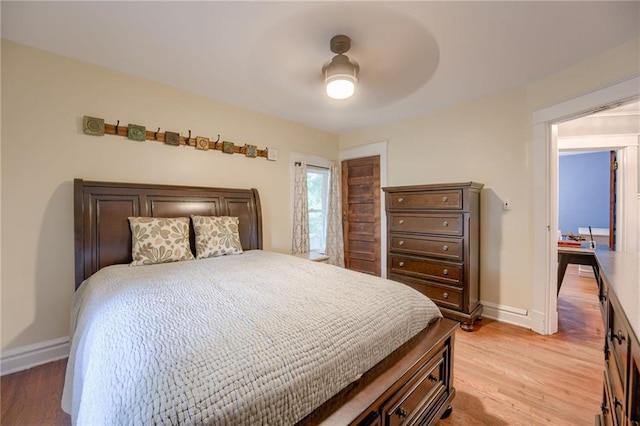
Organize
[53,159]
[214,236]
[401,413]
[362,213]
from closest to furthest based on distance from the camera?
[401,413]
[53,159]
[214,236]
[362,213]

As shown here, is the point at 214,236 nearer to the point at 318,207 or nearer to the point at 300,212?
the point at 300,212

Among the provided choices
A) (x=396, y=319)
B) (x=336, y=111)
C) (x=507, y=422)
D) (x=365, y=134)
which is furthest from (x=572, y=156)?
(x=396, y=319)

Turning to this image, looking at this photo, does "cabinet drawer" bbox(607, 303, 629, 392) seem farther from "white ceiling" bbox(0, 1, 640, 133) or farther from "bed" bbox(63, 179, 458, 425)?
"white ceiling" bbox(0, 1, 640, 133)

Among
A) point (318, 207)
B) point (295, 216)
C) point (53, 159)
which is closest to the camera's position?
point (53, 159)

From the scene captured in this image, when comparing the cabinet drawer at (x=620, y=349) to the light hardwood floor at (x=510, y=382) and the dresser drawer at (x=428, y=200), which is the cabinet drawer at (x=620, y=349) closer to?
the light hardwood floor at (x=510, y=382)

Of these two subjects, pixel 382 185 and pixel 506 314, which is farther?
pixel 382 185

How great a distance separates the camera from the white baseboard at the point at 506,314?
2.54 metres

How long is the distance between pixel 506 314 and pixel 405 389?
2.20 meters

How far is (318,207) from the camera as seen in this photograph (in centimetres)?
404

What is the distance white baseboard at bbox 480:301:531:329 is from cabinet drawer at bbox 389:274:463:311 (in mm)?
525

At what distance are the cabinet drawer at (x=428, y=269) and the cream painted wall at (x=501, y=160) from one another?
1.75 feet

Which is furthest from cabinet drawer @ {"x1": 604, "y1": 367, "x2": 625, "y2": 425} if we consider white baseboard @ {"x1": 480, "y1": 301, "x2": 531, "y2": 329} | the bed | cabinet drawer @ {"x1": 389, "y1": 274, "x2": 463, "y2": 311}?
white baseboard @ {"x1": 480, "y1": 301, "x2": 531, "y2": 329}

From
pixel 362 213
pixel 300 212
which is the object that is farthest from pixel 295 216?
pixel 362 213

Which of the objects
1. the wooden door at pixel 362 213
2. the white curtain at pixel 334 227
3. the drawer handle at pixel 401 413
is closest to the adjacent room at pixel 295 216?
the drawer handle at pixel 401 413
